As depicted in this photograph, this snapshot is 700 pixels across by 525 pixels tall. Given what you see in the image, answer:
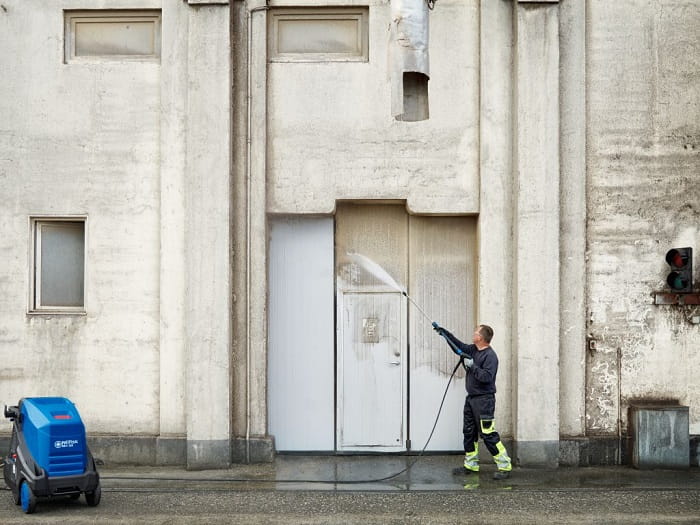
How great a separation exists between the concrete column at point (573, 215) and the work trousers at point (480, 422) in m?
1.26

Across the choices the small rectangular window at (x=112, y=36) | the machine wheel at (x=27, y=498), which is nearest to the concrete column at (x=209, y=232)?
the small rectangular window at (x=112, y=36)

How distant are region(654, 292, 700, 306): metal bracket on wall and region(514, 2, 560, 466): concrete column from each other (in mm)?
1417

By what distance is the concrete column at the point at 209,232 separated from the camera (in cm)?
1064

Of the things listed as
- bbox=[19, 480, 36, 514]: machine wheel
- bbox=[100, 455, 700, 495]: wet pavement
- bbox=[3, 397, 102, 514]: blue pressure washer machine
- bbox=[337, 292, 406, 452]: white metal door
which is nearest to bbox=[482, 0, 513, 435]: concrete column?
bbox=[100, 455, 700, 495]: wet pavement

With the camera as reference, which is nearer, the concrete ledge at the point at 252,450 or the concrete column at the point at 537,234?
the concrete column at the point at 537,234

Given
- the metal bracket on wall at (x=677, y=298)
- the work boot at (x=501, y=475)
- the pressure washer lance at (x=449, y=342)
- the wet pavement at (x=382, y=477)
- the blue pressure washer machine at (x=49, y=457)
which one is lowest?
the wet pavement at (x=382, y=477)

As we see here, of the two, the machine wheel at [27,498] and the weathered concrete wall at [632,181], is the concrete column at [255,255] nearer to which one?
the machine wheel at [27,498]

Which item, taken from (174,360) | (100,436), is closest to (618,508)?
(174,360)

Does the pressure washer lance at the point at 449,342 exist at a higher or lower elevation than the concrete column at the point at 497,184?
lower

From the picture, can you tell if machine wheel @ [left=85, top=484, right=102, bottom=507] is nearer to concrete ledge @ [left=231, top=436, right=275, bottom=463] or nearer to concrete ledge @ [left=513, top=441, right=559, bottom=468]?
concrete ledge @ [left=231, top=436, right=275, bottom=463]

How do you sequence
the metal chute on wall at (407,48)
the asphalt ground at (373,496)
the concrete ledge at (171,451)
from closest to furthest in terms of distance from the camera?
the asphalt ground at (373,496) → the metal chute on wall at (407,48) → the concrete ledge at (171,451)

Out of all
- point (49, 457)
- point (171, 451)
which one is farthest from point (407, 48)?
point (171, 451)

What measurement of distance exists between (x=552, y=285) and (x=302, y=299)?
10.9 ft

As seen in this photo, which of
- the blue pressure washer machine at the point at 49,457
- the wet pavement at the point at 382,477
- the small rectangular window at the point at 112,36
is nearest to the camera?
the blue pressure washer machine at the point at 49,457
